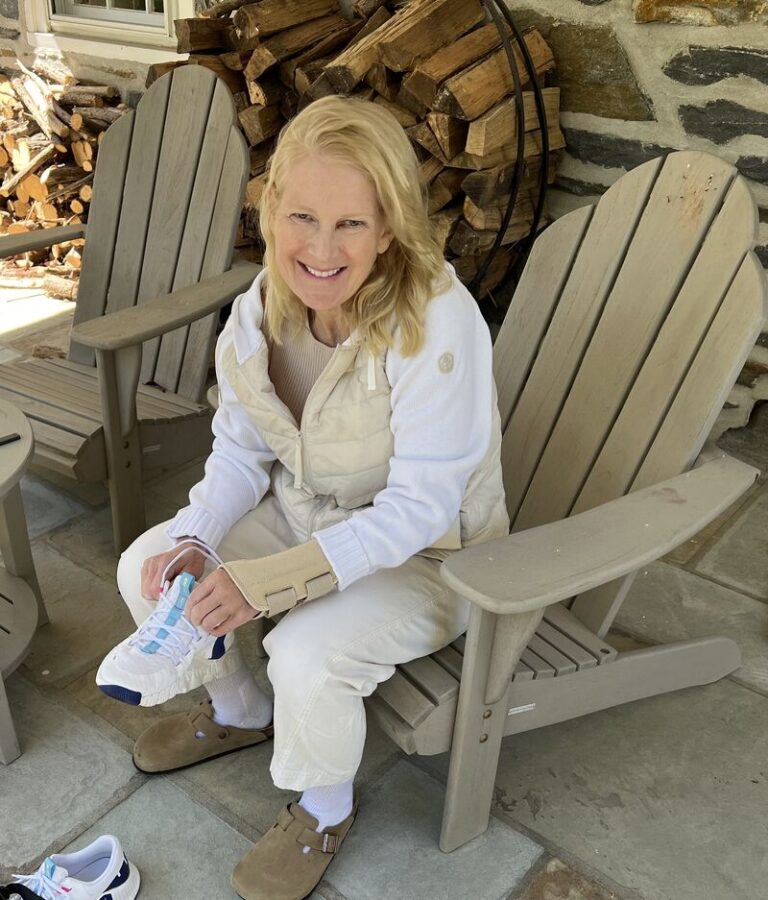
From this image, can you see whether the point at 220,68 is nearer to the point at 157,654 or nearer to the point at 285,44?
the point at 285,44

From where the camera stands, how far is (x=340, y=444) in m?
1.53

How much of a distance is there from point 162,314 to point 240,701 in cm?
92

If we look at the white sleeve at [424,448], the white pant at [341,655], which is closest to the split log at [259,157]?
the white sleeve at [424,448]

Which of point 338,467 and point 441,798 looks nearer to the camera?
point 338,467

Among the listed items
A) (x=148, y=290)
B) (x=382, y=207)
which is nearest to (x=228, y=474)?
(x=382, y=207)

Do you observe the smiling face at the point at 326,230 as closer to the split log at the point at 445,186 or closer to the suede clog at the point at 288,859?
the suede clog at the point at 288,859

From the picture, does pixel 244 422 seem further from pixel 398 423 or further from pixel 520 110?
pixel 520 110

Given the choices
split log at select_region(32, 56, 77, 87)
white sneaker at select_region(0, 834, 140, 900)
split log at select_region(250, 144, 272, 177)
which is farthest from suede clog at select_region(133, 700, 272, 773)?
split log at select_region(32, 56, 77, 87)

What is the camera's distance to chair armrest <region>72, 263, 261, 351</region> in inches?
80.0

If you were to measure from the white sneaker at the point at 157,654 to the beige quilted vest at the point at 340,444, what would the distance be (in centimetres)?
26

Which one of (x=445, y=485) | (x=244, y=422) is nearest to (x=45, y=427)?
(x=244, y=422)

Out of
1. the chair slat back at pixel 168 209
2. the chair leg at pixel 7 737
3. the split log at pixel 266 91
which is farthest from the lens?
the split log at pixel 266 91

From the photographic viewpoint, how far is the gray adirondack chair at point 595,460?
4.48ft

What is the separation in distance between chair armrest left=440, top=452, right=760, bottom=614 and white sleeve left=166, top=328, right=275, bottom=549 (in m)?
0.52
